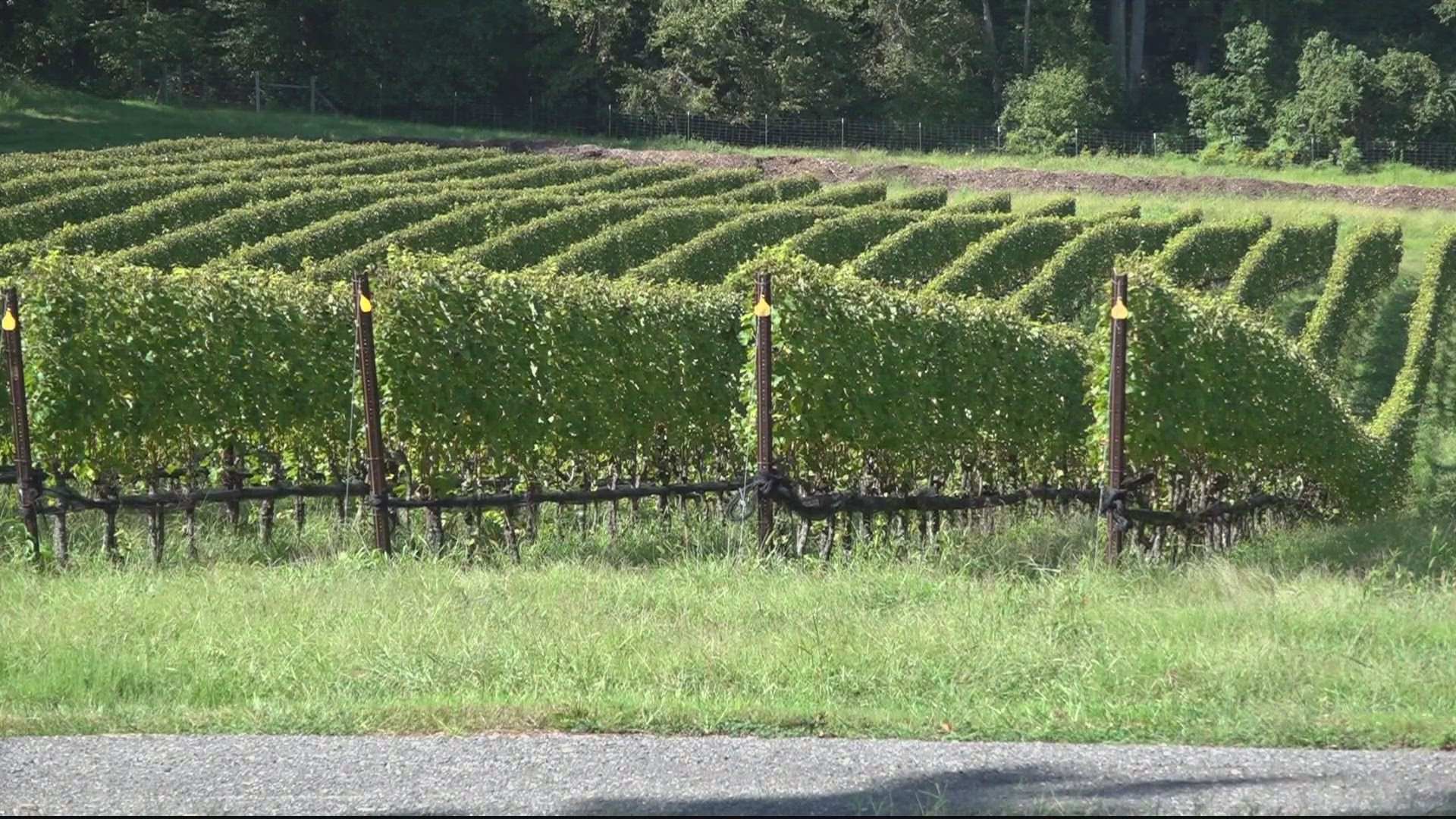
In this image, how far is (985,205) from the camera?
127 feet

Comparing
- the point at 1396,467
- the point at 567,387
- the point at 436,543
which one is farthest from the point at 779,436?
the point at 1396,467

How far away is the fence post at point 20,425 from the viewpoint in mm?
10078

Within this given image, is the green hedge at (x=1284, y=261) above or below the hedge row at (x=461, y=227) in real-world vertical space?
below

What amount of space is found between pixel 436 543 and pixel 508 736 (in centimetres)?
483

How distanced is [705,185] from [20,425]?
3061 centimetres

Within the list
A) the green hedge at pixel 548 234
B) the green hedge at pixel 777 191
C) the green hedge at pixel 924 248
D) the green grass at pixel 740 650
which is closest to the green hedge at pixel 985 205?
the green hedge at pixel 924 248

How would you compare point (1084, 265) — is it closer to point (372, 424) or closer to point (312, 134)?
point (372, 424)

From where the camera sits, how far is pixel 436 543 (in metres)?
10.9

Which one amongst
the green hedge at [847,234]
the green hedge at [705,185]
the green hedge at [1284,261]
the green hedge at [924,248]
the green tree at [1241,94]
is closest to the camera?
the green hedge at [924,248]

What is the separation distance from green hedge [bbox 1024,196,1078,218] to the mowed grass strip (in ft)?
97.3

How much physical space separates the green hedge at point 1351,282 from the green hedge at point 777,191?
12.4 meters

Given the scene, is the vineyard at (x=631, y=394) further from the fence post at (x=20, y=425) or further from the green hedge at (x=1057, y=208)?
the green hedge at (x=1057, y=208)

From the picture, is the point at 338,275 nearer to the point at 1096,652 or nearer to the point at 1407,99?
the point at 1096,652

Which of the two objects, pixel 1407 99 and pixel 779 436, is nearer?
pixel 779 436
